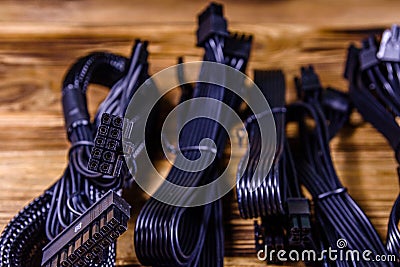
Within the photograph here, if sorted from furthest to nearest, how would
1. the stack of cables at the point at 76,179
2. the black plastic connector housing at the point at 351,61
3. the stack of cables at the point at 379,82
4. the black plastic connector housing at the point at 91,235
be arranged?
the black plastic connector housing at the point at 351,61
the stack of cables at the point at 379,82
the stack of cables at the point at 76,179
the black plastic connector housing at the point at 91,235

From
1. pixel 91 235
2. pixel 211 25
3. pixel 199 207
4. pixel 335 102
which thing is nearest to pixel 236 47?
pixel 211 25

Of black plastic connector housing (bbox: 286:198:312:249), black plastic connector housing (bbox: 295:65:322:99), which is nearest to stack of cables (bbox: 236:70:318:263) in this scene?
black plastic connector housing (bbox: 286:198:312:249)

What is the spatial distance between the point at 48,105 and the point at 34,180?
171 mm

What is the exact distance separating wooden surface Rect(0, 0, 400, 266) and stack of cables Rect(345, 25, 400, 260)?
64 mm

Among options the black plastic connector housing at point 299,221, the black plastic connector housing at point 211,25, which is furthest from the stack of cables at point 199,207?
the black plastic connector housing at point 299,221

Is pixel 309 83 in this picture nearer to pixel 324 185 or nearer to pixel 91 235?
pixel 324 185

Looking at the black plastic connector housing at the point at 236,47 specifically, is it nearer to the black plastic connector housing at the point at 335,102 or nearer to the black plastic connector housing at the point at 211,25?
the black plastic connector housing at the point at 211,25

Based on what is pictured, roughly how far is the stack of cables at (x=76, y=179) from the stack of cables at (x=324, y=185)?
28 cm

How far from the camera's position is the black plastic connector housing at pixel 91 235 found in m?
0.71

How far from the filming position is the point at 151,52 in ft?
3.97

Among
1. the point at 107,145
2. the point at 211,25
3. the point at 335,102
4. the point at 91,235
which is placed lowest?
the point at 91,235

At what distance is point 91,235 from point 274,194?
262mm

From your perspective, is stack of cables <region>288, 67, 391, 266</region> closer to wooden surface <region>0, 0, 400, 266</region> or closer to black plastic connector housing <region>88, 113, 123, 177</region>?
wooden surface <region>0, 0, 400, 266</region>

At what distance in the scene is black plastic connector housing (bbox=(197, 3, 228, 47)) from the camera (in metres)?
1.05
